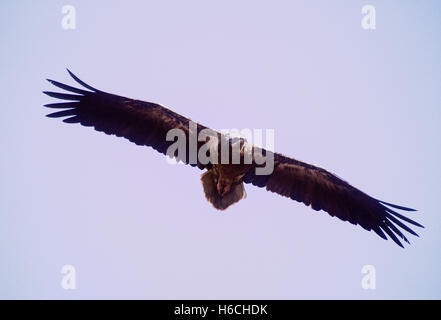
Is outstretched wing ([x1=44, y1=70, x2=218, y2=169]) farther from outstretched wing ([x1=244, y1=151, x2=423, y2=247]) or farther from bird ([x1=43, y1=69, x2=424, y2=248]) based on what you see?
outstretched wing ([x1=244, y1=151, x2=423, y2=247])

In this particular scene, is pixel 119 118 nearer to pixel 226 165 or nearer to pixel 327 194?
pixel 226 165

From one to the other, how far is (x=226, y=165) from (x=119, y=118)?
195 centimetres

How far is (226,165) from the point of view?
23.0 ft

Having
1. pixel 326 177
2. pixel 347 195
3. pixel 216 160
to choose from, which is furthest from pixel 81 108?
pixel 347 195

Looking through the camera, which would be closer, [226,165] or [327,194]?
[226,165]

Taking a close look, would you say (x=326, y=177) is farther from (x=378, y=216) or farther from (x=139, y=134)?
(x=139, y=134)

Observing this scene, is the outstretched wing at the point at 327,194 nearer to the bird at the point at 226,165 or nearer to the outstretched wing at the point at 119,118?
the bird at the point at 226,165

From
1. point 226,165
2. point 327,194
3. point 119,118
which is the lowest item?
point 327,194

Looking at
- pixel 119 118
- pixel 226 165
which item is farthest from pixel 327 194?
pixel 119 118

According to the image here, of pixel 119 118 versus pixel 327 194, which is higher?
pixel 119 118

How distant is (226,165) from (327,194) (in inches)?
80.9

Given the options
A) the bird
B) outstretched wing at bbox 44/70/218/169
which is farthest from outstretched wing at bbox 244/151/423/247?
outstretched wing at bbox 44/70/218/169

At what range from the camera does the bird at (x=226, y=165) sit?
23.1 feet

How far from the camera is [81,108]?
7223 mm
